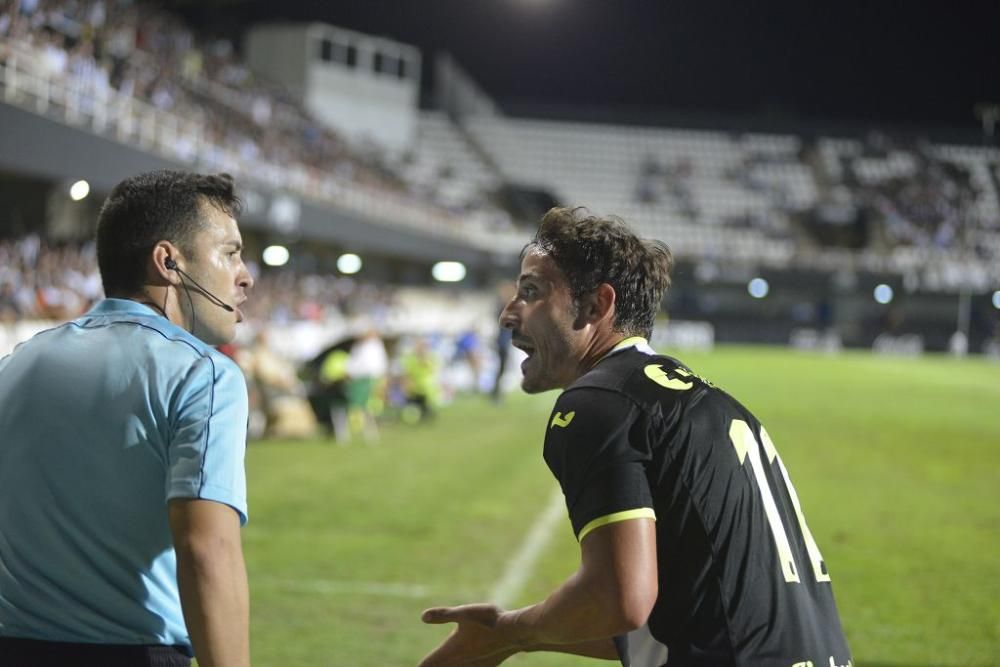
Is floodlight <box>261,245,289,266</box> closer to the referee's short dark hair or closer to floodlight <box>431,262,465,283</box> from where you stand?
floodlight <box>431,262,465,283</box>

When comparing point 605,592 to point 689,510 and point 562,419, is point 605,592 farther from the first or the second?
point 562,419

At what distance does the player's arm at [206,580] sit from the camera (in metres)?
2.26

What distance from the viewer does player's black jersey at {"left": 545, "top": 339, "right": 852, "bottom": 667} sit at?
7.96 ft

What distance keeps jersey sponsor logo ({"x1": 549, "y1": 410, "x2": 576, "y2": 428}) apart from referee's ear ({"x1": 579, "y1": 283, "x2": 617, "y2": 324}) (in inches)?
14.1

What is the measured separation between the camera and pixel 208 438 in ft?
7.54

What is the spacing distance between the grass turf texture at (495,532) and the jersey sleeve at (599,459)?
398 centimetres

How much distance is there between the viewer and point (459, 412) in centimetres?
2125

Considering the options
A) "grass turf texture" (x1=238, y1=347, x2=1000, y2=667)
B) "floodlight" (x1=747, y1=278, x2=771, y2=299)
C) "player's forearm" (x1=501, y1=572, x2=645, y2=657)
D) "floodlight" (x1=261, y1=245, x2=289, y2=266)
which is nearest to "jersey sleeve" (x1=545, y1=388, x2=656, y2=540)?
"player's forearm" (x1=501, y1=572, x2=645, y2=657)

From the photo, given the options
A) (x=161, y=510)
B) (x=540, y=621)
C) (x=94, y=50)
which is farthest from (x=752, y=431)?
(x=94, y=50)

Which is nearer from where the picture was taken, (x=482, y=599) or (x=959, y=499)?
(x=482, y=599)

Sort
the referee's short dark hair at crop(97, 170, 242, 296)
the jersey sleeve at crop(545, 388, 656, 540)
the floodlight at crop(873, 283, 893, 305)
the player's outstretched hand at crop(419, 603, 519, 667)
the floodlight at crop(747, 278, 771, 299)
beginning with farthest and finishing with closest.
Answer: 1. the floodlight at crop(747, 278, 771, 299)
2. the floodlight at crop(873, 283, 893, 305)
3. the player's outstretched hand at crop(419, 603, 519, 667)
4. the referee's short dark hair at crop(97, 170, 242, 296)
5. the jersey sleeve at crop(545, 388, 656, 540)

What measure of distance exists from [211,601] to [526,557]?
682 centimetres

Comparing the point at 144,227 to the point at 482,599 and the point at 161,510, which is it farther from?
the point at 482,599

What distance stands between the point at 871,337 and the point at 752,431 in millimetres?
65343
